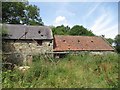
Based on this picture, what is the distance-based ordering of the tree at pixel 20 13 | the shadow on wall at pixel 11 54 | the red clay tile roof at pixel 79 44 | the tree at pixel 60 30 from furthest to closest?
1. the tree at pixel 60 30
2. the tree at pixel 20 13
3. the red clay tile roof at pixel 79 44
4. the shadow on wall at pixel 11 54

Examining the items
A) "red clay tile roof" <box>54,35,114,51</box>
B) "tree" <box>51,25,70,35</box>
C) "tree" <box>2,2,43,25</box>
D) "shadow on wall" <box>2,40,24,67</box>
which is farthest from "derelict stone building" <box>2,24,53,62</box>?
"tree" <box>51,25,70,35</box>

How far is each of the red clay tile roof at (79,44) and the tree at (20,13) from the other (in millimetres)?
9930

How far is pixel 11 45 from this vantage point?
25594 mm

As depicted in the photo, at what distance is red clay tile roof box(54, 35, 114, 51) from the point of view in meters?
28.6

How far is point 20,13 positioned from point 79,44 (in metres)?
14.4

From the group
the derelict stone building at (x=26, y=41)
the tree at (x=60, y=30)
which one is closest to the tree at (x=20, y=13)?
the tree at (x=60, y=30)

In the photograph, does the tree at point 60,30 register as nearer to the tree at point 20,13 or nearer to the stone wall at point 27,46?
the tree at point 20,13

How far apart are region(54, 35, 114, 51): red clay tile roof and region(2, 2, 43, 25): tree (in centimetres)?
993

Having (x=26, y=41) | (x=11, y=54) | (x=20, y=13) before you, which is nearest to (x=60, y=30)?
(x=20, y=13)

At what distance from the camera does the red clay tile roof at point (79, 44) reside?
28.6 m

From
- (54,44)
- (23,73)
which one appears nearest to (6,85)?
(23,73)

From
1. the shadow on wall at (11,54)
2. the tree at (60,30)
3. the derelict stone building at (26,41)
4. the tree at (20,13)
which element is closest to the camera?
the shadow on wall at (11,54)

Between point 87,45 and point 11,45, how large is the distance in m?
11.5

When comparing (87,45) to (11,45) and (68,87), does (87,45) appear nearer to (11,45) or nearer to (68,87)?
(11,45)
